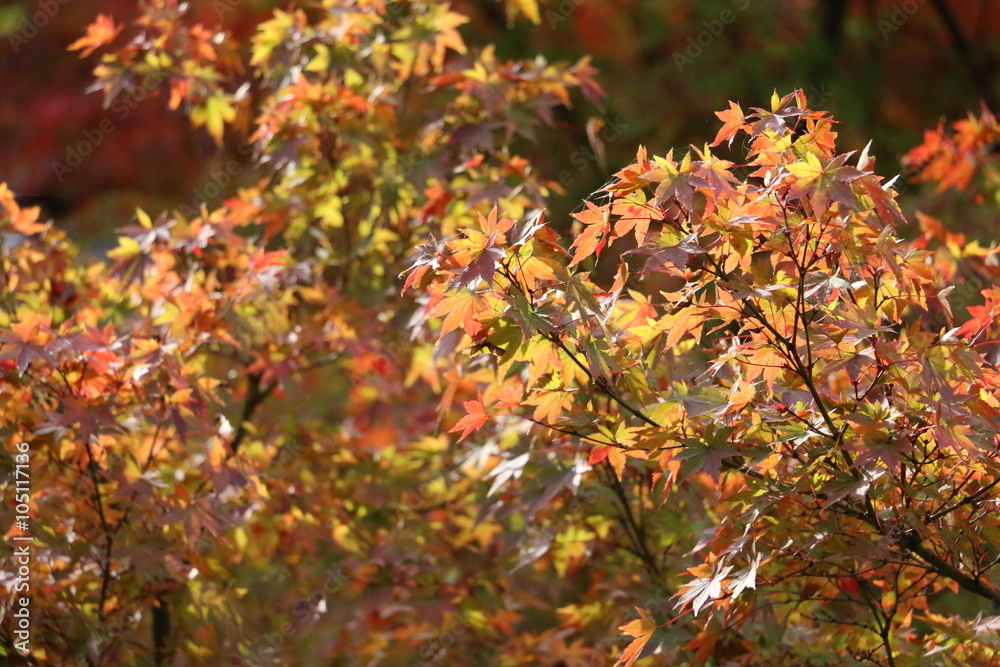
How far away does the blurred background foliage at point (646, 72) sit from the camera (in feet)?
22.7

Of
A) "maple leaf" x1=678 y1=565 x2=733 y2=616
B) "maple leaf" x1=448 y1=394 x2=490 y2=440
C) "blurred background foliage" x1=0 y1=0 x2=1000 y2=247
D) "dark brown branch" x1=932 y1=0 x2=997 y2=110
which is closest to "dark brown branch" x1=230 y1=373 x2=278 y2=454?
"maple leaf" x1=448 y1=394 x2=490 y2=440

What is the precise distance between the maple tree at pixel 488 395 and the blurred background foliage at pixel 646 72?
9.16ft

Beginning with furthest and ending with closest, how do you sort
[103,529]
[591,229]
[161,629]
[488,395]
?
[161,629] → [103,529] → [488,395] → [591,229]

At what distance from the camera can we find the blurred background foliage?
693 centimetres

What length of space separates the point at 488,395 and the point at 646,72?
576cm

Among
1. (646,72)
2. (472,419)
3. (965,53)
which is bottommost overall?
(965,53)

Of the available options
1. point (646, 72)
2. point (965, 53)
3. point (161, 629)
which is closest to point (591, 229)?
point (161, 629)

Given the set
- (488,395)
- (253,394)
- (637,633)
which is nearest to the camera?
(637,633)

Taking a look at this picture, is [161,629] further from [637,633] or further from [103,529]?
[637,633]

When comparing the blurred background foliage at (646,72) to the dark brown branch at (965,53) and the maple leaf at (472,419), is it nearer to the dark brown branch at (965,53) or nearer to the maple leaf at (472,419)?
the dark brown branch at (965,53)

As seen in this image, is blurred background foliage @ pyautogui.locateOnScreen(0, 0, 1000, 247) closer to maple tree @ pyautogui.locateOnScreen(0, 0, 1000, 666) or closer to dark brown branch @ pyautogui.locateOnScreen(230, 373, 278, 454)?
maple tree @ pyautogui.locateOnScreen(0, 0, 1000, 666)

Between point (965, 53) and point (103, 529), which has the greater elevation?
point (103, 529)

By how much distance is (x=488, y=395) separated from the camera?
2.61 metres

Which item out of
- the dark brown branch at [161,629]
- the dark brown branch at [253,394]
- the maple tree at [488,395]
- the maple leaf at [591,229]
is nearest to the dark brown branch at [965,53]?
the maple tree at [488,395]
